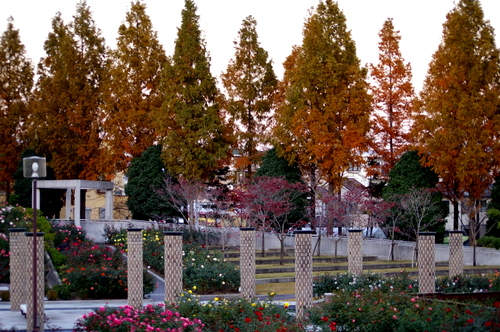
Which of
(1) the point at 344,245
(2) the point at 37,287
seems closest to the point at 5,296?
(2) the point at 37,287

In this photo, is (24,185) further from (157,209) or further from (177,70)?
(177,70)

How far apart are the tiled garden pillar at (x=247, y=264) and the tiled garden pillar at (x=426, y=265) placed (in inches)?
154

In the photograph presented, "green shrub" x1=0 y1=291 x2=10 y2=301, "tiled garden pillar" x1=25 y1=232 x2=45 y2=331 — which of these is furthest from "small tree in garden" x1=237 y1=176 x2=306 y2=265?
"tiled garden pillar" x1=25 y1=232 x2=45 y2=331

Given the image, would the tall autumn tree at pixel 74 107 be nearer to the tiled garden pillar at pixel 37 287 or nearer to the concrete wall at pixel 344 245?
the concrete wall at pixel 344 245

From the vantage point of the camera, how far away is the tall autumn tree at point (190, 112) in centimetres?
3797

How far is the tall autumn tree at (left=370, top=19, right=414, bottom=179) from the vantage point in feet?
119

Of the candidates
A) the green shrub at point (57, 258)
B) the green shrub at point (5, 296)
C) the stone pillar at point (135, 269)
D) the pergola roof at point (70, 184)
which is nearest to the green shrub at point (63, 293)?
the green shrub at point (5, 296)

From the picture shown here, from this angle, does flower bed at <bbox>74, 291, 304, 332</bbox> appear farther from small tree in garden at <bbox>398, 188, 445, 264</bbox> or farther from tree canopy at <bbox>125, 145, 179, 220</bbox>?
tree canopy at <bbox>125, 145, 179, 220</bbox>

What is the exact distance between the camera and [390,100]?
36469 millimetres

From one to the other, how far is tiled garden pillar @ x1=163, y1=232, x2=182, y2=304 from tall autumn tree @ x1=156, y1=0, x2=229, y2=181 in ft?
68.4

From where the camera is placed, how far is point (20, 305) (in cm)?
1611

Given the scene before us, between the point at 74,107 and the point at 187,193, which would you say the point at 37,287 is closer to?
the point at 187,193

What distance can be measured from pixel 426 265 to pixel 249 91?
74.8 ft

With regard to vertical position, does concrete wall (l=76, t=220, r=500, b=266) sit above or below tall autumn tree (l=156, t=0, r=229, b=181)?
below
